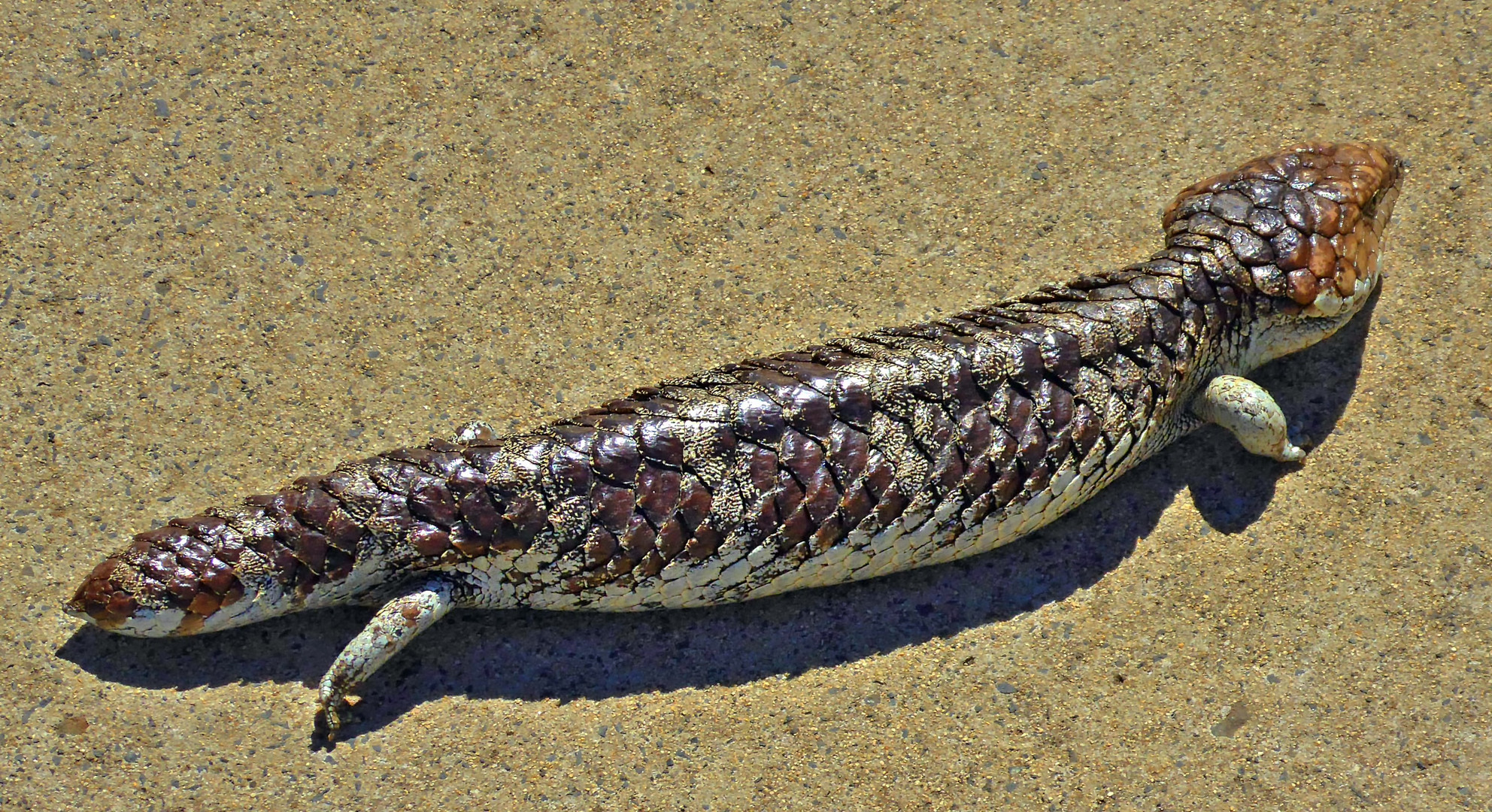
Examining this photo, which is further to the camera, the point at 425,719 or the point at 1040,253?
the point at 1040,253

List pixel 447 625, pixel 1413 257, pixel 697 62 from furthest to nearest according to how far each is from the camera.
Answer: pixel 697 62, pixel 1413 257, pixel 447 625

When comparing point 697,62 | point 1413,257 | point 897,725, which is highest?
point 697,62

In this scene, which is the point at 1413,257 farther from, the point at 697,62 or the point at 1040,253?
the point at 697,62

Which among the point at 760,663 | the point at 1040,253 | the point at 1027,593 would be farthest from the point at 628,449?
the point at 1040,253

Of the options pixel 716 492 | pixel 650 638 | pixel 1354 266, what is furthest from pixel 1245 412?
pixel 650 638

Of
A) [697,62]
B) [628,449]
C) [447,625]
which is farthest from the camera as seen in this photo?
[697,62]

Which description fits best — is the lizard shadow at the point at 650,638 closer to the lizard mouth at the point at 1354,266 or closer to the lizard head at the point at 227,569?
the lizard head at the point at 227,569

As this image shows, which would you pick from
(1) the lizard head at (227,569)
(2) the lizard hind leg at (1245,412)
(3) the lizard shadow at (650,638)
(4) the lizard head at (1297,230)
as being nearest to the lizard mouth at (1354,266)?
(4) the lizard head at (1297,230)
